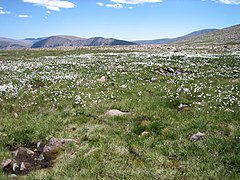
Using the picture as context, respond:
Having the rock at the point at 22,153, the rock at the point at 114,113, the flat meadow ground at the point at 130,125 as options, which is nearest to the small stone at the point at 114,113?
the rock at the point at 114,113

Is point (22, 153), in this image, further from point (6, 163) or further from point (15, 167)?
point (15, 167)

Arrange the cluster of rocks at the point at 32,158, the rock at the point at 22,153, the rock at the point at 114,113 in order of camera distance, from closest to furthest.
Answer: the cluster of rocks at the point at 32,158 → the rock at the point at 22,153 → the rock at the point at 114,113

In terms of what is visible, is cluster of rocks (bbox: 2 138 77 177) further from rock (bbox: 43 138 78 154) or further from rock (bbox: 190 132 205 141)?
rock (bbox: 190 132 205 141)

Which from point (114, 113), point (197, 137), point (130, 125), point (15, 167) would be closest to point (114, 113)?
point (114, 113)

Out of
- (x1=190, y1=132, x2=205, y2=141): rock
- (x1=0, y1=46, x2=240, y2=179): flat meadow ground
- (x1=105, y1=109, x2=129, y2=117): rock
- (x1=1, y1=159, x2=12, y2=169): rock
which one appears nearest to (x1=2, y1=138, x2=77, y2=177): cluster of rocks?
(x1=1, y1=159, x2=12, y2=169): rock

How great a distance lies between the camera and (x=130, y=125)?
42.2 ft

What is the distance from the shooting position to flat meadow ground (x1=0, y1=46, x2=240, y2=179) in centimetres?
896

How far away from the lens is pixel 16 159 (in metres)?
10.1

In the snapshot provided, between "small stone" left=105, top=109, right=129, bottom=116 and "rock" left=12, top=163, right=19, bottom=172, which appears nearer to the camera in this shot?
"rock" left=12, top=163, right=19, bottom=172

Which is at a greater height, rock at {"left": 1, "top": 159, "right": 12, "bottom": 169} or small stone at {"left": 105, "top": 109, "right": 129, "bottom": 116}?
small stone at {"left": 105, "top": 109, "right": 129, "bottom": 116}

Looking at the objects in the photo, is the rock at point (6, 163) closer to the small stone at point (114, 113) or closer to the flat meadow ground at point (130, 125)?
the flat meadow ground at point (130, 125)

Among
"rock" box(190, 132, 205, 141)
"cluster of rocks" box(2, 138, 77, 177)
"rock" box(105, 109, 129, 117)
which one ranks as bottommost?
"cluster of rocks" box(2, 138, 77, 177)

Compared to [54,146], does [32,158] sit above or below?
below

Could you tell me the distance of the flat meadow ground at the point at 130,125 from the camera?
29.4ft
